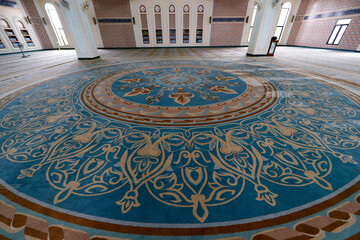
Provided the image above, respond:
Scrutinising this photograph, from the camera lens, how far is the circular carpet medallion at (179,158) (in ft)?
2.99

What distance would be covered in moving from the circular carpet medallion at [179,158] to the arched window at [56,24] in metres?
13.0

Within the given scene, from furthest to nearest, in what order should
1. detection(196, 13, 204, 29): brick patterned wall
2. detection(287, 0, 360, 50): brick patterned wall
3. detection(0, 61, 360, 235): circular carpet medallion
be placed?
detection(196, 13, 204, 29): brick patterned wall, detection(287, 0, 360, 50): brick patterned wall, detection(0, 61, 360, 235): circular carpet medallion

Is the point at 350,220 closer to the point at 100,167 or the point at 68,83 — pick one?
the point at 100,167

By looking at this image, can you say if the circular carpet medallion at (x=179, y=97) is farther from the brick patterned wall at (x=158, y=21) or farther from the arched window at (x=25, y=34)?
the arched window at (x=25, y=34)

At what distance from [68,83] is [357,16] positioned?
15.1 meters

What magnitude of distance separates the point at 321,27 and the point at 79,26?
15.2 meters

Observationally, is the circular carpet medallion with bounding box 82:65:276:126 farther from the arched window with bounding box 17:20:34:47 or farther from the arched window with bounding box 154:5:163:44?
the arched window with bounding box 17:20:34:47

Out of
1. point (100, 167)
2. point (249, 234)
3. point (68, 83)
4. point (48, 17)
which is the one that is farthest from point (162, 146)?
point (48, 17)

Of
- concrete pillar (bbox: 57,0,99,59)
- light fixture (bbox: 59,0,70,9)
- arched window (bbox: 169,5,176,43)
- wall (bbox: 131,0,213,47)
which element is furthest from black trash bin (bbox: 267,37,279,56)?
light fixture (bbox: 59,0,70,9)

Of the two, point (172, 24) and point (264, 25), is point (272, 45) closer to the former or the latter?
point (264, 25)

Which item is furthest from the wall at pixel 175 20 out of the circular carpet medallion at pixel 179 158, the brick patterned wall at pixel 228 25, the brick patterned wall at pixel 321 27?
the circular carpet medallion at pixel 179 158

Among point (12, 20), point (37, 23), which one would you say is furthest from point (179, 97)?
point (37, 23)

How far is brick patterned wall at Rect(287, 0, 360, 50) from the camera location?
8.63 metres

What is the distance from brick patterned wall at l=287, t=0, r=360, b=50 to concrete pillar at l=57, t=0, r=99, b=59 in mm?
14726
